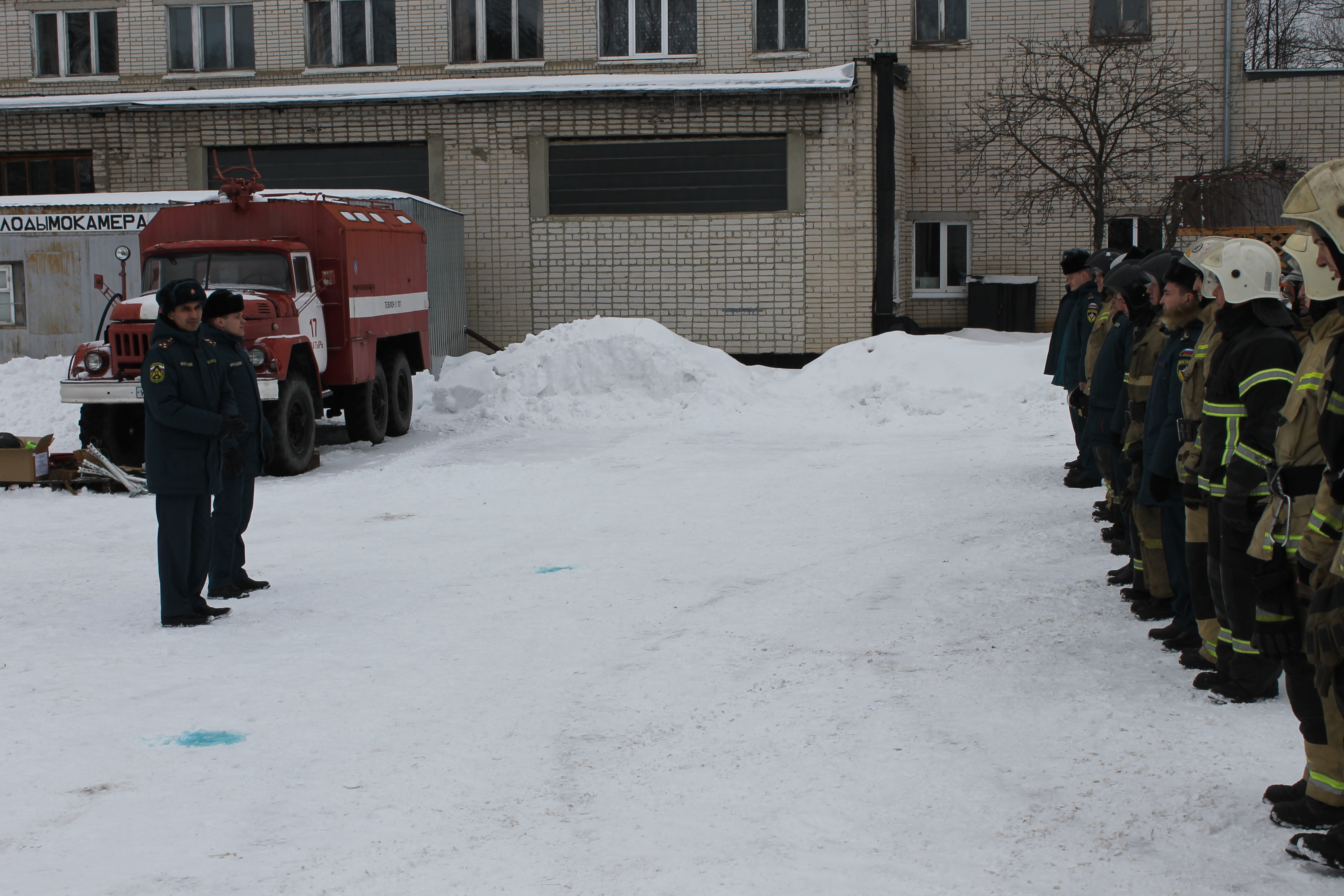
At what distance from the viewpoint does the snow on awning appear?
746 inches

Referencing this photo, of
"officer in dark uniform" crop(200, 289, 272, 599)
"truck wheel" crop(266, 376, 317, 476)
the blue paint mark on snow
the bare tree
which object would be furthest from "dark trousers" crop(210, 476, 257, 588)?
the bare tree

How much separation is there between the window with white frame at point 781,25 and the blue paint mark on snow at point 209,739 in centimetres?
1787

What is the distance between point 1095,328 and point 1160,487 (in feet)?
11.1

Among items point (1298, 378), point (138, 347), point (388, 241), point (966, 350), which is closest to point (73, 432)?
point (138, 347)

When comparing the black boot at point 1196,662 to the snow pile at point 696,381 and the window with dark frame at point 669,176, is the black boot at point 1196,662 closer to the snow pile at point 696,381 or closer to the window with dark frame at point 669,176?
the snow pile at point 696,381

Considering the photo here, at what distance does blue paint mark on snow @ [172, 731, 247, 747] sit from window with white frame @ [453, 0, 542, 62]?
18.1m

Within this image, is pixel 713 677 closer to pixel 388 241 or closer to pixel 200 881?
pixel 200 881

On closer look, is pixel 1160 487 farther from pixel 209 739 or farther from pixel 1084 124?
pixel 1084 124

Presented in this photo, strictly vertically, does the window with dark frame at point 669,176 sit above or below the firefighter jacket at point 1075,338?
above

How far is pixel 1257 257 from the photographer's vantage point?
458 centimetres

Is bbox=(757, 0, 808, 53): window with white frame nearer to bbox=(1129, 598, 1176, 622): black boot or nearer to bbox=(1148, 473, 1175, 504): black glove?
bbox=(1129, 598, 1176, 622): black boot

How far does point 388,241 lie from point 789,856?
11662 millimetres

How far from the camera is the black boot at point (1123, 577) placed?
6828 mm

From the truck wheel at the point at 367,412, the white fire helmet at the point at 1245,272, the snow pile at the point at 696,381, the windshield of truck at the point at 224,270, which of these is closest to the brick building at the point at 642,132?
the snow pile at the point at 696,381
